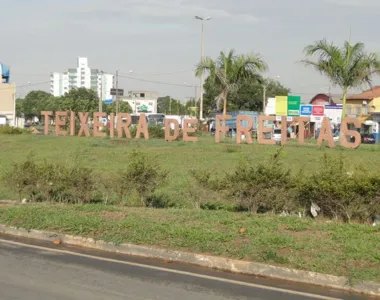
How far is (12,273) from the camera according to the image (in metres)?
7.95

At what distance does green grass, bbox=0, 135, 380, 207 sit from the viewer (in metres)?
19.2

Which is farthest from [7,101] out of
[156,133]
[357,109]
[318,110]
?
[156,133]

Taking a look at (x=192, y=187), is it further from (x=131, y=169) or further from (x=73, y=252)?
(x=73, y=252)

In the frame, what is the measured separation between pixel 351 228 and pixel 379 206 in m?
1.20

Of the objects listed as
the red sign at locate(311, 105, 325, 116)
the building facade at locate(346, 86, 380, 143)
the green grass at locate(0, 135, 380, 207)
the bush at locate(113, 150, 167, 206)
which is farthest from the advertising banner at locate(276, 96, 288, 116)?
the bush at locate(113, 150, 167, 206)

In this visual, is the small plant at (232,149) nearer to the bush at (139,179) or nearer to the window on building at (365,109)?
the bush at (139,179)

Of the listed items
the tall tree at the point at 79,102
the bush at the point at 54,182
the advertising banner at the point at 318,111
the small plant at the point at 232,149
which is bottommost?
the bush at the point at 54,182

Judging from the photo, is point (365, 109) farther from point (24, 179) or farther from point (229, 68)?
point (24, 179)

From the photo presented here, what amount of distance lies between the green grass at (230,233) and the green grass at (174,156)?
3.47 meters

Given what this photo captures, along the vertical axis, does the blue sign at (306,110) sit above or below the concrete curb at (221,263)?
above

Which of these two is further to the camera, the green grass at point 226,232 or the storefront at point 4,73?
the storefront at point 4,73

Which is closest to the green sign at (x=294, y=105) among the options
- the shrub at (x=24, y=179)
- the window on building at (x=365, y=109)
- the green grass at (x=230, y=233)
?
the window on building at (x=365, y=109)

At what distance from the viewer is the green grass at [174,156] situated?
19.2 m

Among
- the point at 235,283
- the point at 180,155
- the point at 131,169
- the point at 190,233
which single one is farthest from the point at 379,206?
the point at 180,155
